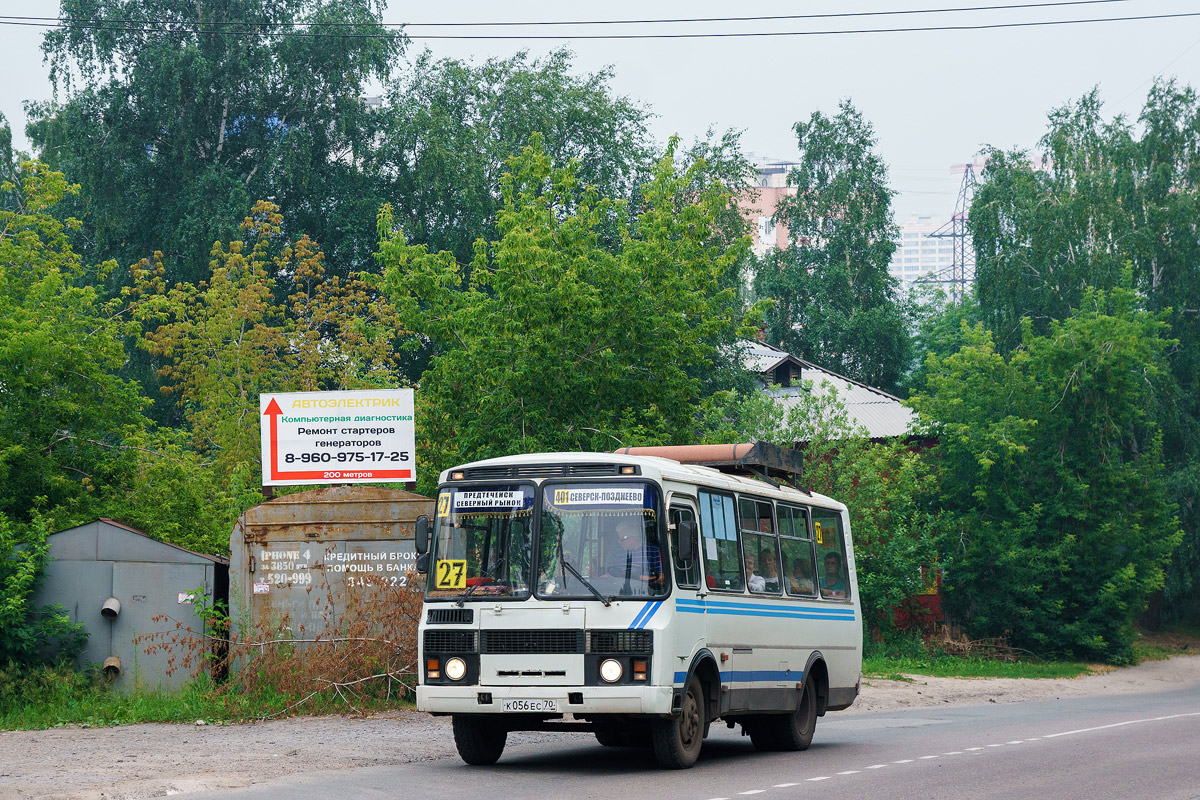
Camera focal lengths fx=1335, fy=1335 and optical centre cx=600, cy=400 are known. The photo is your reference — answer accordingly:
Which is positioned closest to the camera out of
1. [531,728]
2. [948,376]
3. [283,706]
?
[531,728]

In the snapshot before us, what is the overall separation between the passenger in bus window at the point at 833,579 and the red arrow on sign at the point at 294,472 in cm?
600

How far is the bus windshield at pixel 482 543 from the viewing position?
12.1m

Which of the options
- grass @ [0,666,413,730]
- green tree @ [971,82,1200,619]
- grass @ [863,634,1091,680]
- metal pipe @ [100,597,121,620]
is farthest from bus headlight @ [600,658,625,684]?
green tree @ [971,82,1200,619]

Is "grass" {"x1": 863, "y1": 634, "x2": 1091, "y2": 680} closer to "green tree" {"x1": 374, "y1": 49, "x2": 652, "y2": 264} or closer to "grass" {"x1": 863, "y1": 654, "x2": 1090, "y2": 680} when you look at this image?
"grass" {"x1": 863, "y1": 654, "x2": 1090, "y2": 680}

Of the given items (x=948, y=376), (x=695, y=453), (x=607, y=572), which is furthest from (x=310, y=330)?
(x=607, y=572)

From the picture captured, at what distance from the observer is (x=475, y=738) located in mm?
12617

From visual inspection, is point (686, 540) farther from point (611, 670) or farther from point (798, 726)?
point (798, 726)

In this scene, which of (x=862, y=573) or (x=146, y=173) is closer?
(x=862, y=573)

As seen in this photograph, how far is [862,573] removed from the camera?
109 feet

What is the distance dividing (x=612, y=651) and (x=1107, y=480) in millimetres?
27051

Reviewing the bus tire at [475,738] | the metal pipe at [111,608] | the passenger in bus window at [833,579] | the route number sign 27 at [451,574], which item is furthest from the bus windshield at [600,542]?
the metal pipe at [111,608]

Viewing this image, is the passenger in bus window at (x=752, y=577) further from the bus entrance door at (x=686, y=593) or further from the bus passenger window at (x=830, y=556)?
the bus passenger window at (x=830, y=556)

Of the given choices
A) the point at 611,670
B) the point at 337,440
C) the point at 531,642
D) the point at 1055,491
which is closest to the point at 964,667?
the point at 1055,491

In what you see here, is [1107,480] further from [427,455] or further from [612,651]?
[612,651]
